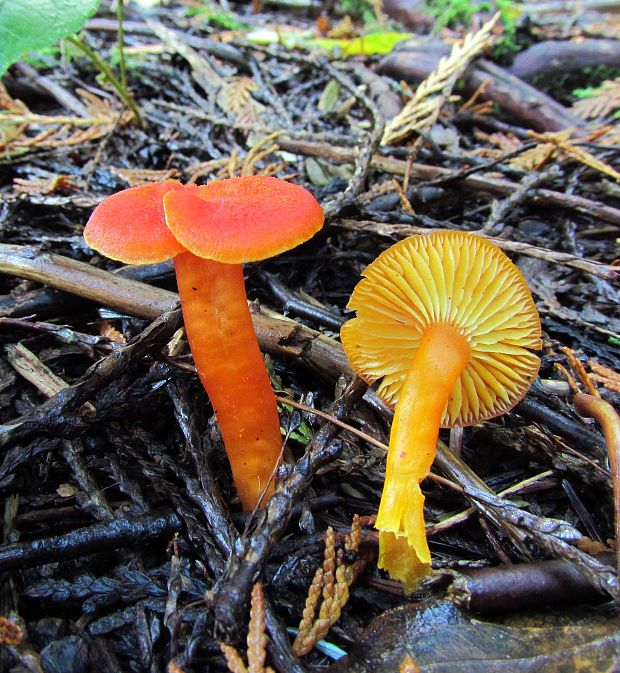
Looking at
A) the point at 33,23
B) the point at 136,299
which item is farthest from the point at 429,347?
the point at 33,23

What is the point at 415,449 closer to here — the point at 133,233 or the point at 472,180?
the point at 133,233

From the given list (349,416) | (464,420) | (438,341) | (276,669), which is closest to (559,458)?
(464,420)

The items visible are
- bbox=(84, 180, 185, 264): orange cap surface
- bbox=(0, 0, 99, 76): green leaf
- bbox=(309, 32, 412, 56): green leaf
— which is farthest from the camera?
bbox=(309, 32, 412, 56): green leaf

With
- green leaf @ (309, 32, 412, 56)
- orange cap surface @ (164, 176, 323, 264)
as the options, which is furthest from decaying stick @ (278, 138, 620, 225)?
green leaf @ (309, 32, 412, 56)

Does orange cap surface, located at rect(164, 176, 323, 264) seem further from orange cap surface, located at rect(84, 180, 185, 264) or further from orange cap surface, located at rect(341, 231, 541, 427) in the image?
orange cap surface, located at rect(341, 231, 541, 427)

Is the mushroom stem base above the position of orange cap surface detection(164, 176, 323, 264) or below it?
below

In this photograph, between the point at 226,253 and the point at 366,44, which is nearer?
the point at 226,253

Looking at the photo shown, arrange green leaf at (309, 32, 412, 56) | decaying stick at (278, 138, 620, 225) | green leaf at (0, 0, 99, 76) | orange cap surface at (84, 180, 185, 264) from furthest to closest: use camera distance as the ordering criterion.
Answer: green leaf at (309, 32, 412, 56), decaying stick at (278, 138, 620, 225), green leaf at (0, 0, 99, 76), orange cap surface at (84, 180, 185, 264)

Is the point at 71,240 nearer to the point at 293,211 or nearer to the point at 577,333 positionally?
the point at 293,211
